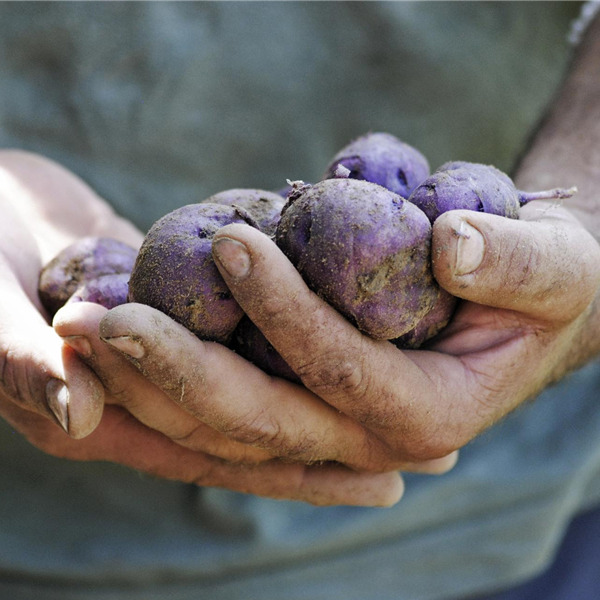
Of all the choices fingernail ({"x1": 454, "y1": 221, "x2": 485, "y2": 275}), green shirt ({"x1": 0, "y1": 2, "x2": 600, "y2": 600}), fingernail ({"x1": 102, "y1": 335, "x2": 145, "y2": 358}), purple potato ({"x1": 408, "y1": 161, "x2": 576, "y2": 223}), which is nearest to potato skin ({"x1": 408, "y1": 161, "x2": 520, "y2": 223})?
purple potato ({"x1": 408, "y1": 161, "x2": 576, "y2": 223})

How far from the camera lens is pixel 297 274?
49.2 inches

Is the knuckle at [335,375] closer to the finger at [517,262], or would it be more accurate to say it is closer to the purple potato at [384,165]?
the finger at [517,262]

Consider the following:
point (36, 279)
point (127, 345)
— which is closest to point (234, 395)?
point (127, 345)

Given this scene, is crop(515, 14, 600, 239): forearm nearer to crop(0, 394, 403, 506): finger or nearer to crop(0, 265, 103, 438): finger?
crop(0, 394, 403, 506): finger

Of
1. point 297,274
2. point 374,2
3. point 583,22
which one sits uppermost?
point 583,22

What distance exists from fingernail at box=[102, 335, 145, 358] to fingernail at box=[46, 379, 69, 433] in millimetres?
140

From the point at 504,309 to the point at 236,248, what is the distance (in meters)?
0.65

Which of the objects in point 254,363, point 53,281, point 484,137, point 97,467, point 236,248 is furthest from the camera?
point 484,137

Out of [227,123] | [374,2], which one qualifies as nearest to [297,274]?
[227,123]

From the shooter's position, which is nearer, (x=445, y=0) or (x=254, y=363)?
(x=254, y=363)

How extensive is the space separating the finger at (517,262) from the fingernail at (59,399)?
726mm

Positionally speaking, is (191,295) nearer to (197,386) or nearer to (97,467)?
(197,386)

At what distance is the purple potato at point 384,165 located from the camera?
1573 mm

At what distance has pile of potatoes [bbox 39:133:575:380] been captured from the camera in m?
1.26
